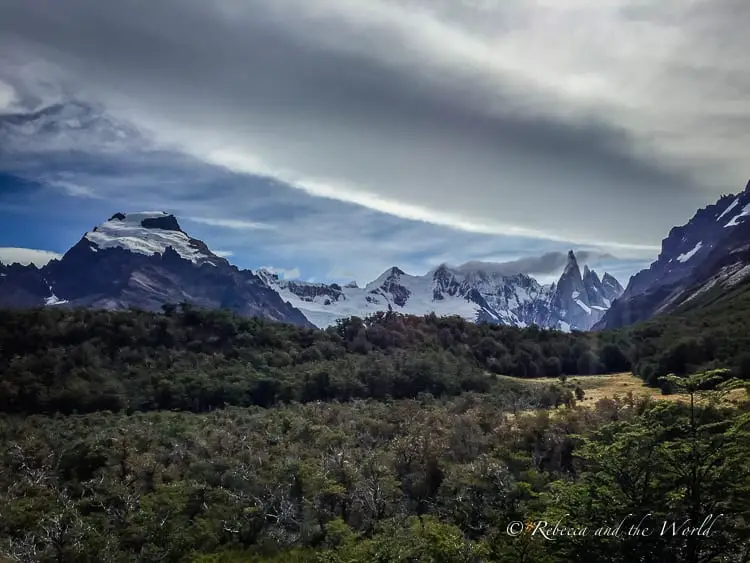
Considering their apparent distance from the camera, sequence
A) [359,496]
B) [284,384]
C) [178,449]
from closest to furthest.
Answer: [359,496]
[178,449]
[284,384]

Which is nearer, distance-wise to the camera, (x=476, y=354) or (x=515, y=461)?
(x=515, y=461)

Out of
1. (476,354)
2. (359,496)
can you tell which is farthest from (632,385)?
(359,496)

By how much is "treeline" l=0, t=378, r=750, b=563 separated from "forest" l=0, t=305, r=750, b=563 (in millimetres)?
69

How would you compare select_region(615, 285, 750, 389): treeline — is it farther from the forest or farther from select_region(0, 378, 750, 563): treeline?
select_region(0, 378, 750, 563): treeline

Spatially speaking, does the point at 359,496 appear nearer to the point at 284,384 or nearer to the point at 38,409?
the point at 284,384

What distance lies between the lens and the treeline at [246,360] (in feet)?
211

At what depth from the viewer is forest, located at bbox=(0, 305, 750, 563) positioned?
1305cm

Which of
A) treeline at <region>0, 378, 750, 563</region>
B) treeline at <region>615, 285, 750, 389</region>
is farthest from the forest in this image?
treeline at <region>615, 285, 750, 389</region>

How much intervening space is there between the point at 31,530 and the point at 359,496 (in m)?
12.8

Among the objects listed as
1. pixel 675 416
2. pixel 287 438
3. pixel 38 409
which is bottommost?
pixel 38 409

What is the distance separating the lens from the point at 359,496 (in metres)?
23.3

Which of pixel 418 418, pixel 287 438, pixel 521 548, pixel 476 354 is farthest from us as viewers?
pixel 476 354

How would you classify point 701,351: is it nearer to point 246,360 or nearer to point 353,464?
point 353,464

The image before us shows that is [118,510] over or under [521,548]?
under
